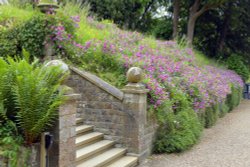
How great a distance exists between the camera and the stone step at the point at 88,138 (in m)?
5.17

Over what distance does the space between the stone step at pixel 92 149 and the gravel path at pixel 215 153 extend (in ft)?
2.69

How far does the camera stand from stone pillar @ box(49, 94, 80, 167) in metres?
3.46

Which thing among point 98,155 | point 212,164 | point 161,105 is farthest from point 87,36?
point 212,164

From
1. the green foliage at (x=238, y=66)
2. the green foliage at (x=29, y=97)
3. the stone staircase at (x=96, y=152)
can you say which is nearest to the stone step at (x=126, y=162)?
the stone staircase at (x=96, y=152)

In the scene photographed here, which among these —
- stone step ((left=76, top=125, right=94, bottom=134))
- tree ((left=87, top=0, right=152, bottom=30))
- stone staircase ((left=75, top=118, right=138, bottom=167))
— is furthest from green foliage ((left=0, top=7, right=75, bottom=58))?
tree ((left=87, top=0, right=152, bottom=30))

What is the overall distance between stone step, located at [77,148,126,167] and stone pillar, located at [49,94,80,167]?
107 centimetres

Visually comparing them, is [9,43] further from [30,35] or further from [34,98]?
[34,98]

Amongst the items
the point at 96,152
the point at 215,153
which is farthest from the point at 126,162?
the point at 215,153

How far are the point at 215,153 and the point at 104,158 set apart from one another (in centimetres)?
277

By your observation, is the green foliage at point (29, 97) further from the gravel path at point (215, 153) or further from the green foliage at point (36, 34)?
the green foliage at point (36, 34)

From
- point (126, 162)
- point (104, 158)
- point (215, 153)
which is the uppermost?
point (104, 158)

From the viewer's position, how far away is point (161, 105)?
20.7 feet

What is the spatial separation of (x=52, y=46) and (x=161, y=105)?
2884 mm

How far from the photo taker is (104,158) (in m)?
5.09
